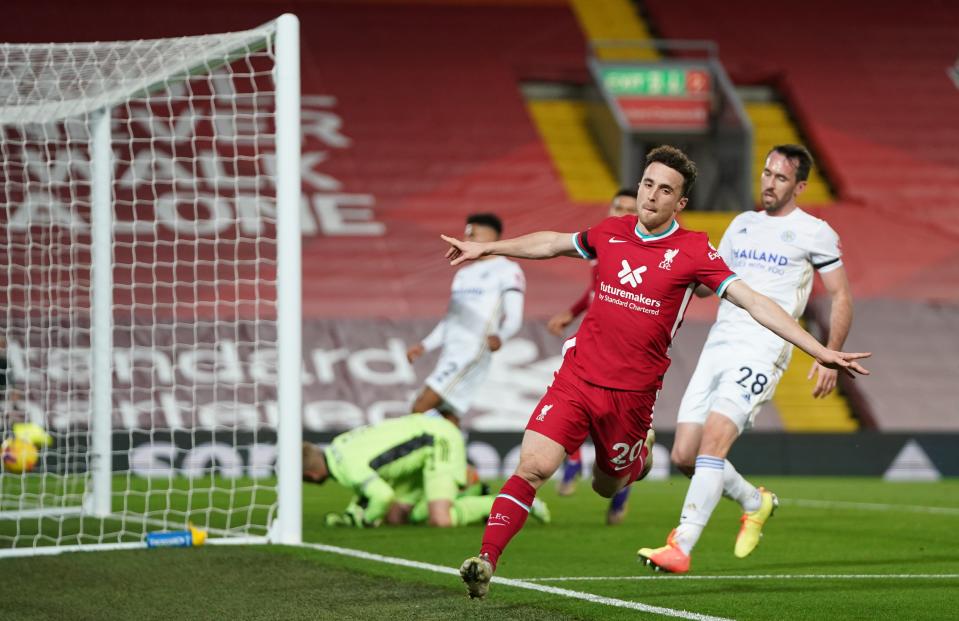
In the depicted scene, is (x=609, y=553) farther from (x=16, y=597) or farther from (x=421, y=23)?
(x=421, y=23)

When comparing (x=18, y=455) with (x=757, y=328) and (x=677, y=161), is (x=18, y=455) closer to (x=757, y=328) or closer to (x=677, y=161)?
(x=757, y=328)

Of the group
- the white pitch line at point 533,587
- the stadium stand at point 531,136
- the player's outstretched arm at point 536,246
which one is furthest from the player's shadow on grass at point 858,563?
the stadium stand at point 531,136

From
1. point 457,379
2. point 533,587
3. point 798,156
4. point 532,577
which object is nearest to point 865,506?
point 457,379

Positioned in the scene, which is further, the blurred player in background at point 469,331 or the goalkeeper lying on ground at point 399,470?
the blurred player in background at point 469,331

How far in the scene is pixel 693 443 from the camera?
285 inches

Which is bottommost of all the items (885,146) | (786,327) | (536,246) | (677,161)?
(786,327)

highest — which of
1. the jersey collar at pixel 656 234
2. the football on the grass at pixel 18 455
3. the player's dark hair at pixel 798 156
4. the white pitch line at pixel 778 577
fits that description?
the player's dark hair at pixel 798 156

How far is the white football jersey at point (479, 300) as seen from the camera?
10.8 metres

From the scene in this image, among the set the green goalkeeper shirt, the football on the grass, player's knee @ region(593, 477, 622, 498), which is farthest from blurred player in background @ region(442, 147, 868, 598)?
the football on the grass

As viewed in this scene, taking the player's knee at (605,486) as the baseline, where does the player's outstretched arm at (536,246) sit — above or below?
above

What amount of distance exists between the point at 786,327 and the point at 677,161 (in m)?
0.84

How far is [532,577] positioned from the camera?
22.0 feet

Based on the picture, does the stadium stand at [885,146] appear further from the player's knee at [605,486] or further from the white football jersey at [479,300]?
the player's knee at [605,486]

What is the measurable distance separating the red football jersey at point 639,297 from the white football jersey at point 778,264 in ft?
5.24
